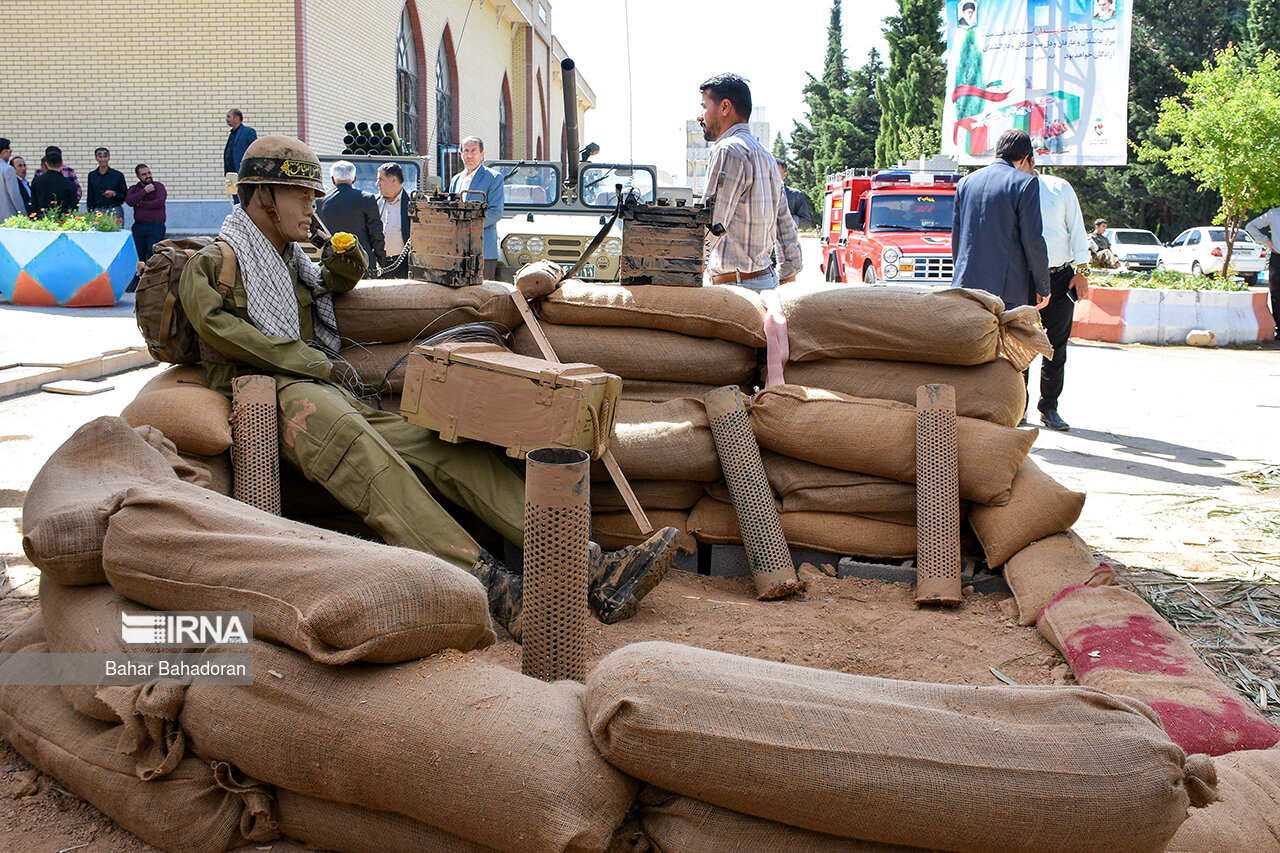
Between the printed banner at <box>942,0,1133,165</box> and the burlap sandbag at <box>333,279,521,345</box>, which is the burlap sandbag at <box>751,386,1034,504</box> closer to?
the burlap sandbag at <box>333,279,521,345</box>

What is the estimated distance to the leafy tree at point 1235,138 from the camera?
1864cm

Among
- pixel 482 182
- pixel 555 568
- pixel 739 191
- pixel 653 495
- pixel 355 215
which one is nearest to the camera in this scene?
pixel 555 568

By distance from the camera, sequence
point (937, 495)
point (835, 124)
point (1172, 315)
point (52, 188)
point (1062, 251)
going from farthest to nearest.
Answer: point (835, 124) < point (52, 188) < point (1172, 315) < point (1062, 251) < point (937, 495)

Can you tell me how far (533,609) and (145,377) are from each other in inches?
283

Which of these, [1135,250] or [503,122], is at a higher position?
[503,122]

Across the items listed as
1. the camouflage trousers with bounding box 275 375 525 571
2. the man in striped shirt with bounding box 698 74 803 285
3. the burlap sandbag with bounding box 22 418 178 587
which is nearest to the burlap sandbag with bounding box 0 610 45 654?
the burlap sandbag with bounding box 22 418 178 587

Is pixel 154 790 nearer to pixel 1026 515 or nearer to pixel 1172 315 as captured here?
pixel 1026 515

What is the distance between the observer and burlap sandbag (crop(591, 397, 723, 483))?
424cm

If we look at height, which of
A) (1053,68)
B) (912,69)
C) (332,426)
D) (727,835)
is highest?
(912,69)

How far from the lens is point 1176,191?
1422 inches

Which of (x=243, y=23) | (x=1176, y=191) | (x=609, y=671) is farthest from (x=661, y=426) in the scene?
(x=1176, y=191)

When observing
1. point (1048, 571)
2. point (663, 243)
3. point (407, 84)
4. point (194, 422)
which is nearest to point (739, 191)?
point (663, 243)

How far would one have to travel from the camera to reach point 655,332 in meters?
→ 4.67

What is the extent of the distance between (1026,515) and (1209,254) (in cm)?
2621
